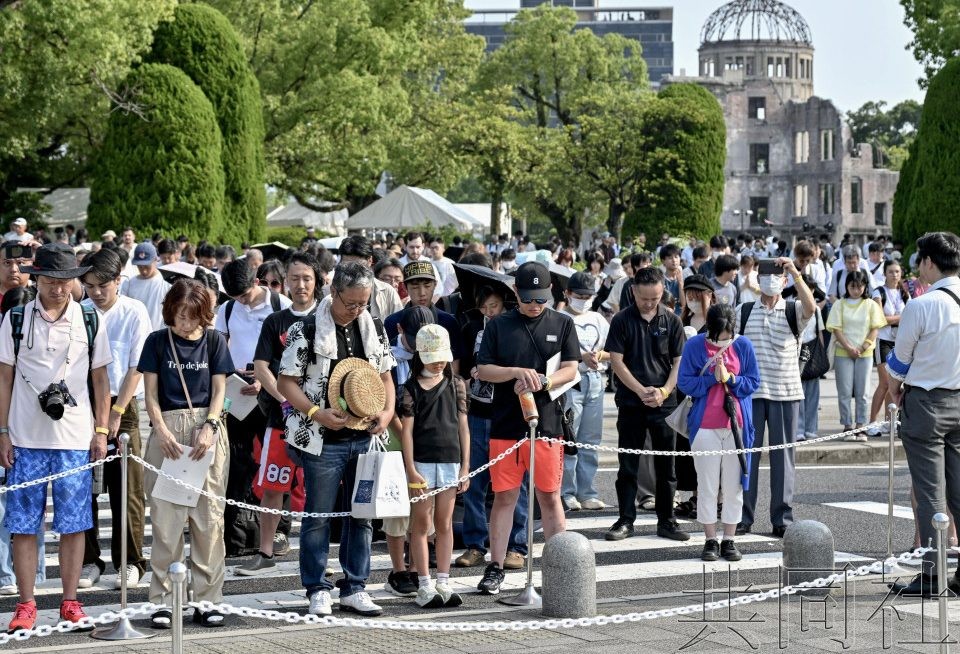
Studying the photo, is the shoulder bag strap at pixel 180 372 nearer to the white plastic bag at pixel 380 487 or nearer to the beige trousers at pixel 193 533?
the beige trousers at pixel 193 533

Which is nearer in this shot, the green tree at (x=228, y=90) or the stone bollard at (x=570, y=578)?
the stone bollard at (x=570, y=578)

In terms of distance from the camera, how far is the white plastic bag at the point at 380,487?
782 centimetres

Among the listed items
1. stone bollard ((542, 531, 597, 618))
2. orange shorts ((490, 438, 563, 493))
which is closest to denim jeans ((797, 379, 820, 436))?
orange shorts ((490, 438, 563, 493))

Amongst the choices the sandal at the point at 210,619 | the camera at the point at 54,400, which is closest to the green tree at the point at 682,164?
the sandal at the point at 210,619

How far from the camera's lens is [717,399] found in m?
10.2

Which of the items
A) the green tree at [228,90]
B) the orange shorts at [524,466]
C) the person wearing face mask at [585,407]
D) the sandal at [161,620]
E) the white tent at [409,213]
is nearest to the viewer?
the sandal at [161,620]

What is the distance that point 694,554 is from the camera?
10.2 meters

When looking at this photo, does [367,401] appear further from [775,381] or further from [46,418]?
[775,381]

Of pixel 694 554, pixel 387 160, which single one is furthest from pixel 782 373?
pixel 387 160

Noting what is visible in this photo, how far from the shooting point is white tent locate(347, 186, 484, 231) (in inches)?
1280

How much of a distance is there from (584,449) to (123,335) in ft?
14.7

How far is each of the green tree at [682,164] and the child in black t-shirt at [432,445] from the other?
4449 cm

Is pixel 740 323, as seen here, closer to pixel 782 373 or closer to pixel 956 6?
pixel 782 373

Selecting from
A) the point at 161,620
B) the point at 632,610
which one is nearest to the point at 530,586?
the point at 632,610
